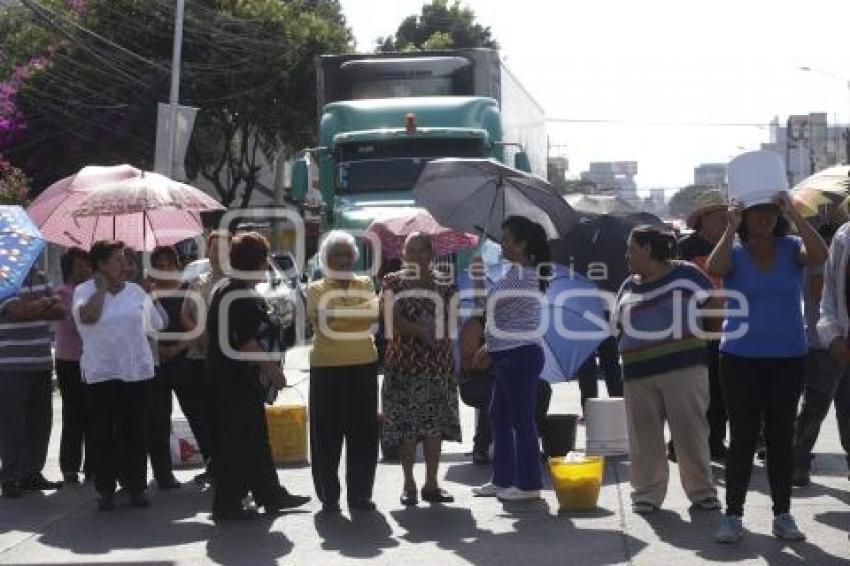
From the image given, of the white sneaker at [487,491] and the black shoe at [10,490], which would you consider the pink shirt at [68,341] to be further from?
the white sneaker at [487,491]

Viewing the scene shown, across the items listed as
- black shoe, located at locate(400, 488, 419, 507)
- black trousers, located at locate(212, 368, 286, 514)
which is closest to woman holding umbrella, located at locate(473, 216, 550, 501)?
black shoe, located at locate(400, 488, 419, 507)

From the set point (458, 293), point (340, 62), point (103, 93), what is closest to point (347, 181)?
point (340, 62)

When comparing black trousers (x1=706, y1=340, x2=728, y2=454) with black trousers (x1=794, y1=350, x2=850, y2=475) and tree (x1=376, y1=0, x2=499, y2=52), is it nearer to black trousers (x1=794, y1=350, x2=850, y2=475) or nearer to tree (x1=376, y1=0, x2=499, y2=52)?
black trousers (x1=794, y1=350, x2=850, y2=475)

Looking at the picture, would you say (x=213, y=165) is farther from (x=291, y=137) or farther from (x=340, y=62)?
(x=340, y=62)

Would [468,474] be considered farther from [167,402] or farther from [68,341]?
[68,341]

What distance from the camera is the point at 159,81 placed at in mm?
41625

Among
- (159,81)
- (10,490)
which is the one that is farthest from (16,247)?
(159,81)

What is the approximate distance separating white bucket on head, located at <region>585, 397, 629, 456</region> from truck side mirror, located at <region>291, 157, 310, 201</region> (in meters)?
10.3

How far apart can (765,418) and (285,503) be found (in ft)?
10.7

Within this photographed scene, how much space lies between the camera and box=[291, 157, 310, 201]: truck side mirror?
21000 mm

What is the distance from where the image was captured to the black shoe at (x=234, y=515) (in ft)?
30.9

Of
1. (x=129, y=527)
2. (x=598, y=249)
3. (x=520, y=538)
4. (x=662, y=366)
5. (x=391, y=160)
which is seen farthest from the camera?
(x=391, y=160)

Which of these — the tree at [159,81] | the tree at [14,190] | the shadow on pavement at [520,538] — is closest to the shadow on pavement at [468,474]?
the shadow on pavement at [520,538]

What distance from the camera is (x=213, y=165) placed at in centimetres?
4634
